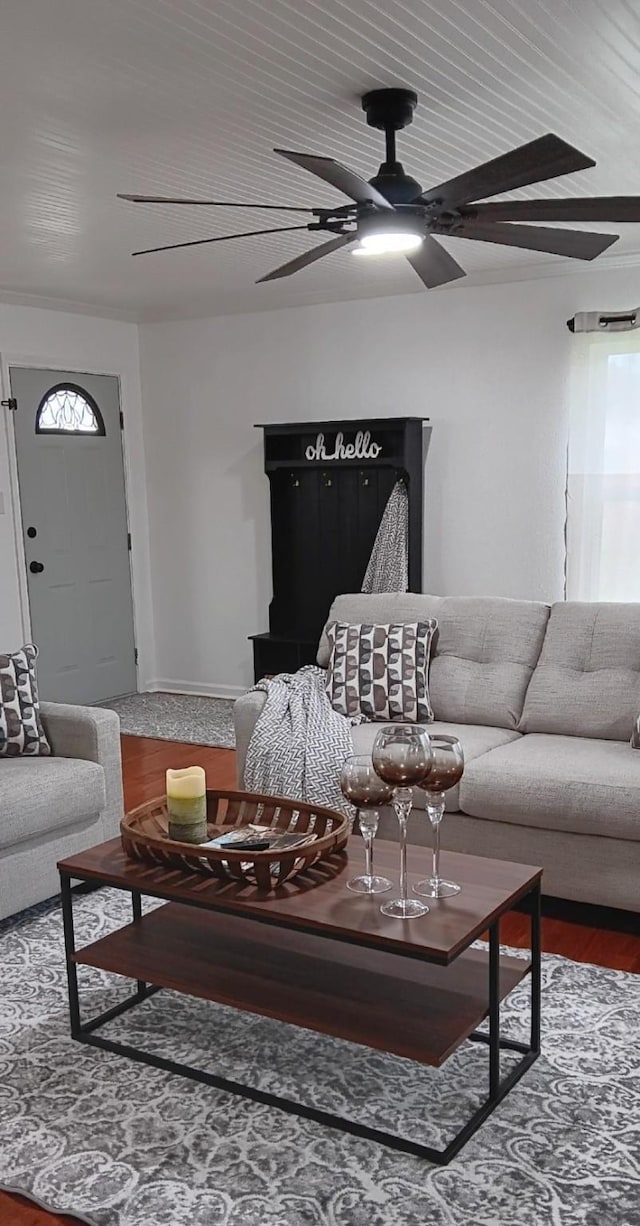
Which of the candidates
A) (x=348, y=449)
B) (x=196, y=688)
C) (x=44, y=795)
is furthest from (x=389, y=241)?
(x=196, y=688)

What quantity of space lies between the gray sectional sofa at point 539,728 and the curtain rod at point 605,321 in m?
1.68

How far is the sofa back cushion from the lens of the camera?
12.5 feet

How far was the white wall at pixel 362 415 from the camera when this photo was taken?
17.2ft

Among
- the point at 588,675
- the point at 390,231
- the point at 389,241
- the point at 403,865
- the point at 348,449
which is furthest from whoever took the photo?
the point at 348,449

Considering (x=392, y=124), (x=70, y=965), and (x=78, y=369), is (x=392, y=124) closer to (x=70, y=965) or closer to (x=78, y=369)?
(x=70, y=965)

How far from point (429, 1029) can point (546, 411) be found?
378 cm

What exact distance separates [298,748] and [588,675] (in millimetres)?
1086

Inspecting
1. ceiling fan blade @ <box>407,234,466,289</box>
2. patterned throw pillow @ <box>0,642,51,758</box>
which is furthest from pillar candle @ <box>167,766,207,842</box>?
ceiling fan blade @ <box>407,234,466,289</box>

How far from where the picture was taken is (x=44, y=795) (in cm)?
323

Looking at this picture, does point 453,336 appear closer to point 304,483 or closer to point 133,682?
point 304,483

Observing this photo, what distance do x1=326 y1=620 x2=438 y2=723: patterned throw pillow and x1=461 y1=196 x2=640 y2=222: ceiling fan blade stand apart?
172 centimetres

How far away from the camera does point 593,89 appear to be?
2.84m

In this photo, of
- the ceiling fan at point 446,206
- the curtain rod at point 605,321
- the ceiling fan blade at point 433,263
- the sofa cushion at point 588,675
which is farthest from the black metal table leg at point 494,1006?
the curtain rod at point 605,321

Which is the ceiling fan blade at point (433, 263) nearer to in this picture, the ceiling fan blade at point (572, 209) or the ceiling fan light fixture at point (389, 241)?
the ceiling fan light fixture at point (389, 241)
